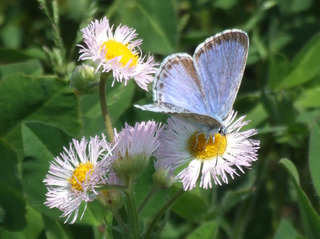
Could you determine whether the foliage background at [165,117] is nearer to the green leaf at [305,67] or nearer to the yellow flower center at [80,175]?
the green leaf at [305,67]

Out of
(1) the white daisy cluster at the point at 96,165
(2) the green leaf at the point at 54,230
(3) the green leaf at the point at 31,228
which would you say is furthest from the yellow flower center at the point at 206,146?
(3) the green leaf at the point at 31,228

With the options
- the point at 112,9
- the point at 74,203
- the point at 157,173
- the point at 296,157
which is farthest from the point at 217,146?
the point at 112,9

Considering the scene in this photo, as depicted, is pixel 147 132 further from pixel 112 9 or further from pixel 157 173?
pixel 112 9

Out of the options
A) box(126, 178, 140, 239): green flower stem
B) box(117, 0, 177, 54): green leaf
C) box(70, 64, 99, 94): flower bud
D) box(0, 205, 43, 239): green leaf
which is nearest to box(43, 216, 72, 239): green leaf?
box(0, 205, 43, 239): green leaf

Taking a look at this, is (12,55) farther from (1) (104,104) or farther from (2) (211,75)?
(2) (211,75)

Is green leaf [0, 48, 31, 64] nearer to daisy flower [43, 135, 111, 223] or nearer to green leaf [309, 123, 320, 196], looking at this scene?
daisy flower [43, 135, 111, 223]
